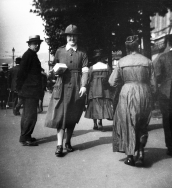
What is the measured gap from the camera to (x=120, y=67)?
531cm

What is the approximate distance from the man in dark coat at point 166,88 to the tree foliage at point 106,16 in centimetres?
500

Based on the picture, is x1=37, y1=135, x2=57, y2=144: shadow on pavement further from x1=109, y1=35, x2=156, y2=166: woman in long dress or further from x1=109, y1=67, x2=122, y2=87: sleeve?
x1=109, y1=67, x2=122, y2=87: sleeve

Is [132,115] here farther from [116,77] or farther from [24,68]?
[24,68]

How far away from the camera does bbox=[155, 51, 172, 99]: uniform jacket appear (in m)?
5.88

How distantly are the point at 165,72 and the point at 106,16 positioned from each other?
637 centimetres

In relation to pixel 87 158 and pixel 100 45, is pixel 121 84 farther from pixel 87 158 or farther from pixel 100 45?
pixel 100 45

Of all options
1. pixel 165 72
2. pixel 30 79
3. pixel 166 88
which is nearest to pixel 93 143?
pixel 30 79

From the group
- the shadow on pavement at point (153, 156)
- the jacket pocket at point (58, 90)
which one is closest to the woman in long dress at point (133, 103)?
the shadow on pavement at point (153, 156)

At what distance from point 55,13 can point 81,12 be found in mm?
1058

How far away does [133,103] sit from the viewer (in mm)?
5121

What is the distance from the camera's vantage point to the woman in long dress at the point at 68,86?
5.94 m

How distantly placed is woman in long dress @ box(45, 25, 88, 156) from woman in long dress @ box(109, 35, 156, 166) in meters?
0.84

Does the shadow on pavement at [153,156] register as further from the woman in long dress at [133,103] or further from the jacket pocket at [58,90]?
the jacket pocket at [58,90]

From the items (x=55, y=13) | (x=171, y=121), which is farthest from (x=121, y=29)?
(x=171, y=121)
